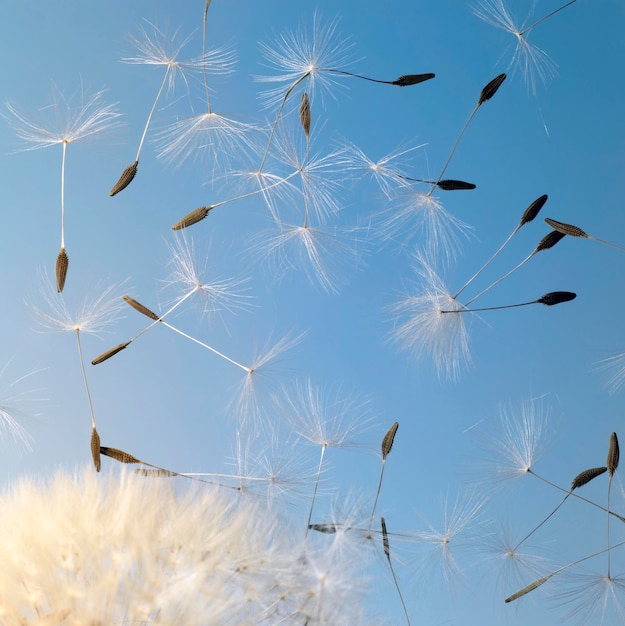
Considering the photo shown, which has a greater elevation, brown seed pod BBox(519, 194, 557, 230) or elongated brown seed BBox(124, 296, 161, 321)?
brown seed pod BBox(519, 194, 557, 230)

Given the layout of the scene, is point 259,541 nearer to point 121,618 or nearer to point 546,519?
point 121,618

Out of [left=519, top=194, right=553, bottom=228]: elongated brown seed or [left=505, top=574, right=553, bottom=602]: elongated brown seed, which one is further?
[left=519, top=194, right=553, bottom=228]: elongated brown seed

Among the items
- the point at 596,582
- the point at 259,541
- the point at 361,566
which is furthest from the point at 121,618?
the point at 596,582

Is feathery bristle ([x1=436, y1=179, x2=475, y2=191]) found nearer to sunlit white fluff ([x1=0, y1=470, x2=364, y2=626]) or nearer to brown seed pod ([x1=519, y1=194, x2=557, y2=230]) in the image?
brown seed pod ([x1=519, y1=194, x2=557, y2=230])

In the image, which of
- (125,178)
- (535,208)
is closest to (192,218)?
(125,178)

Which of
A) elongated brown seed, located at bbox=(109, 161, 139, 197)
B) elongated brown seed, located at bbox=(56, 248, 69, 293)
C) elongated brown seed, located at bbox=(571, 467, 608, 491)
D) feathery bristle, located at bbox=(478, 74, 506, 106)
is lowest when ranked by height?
elongated brown seed, located at bbox=(571, 467, 608, 491)

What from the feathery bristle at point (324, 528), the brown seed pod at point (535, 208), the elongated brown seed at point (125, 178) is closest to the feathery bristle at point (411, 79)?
the brown seed pod at point (535, 208)

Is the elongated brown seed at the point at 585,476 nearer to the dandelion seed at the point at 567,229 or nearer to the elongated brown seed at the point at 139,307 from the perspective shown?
the dandelion seed at the point at 567,229

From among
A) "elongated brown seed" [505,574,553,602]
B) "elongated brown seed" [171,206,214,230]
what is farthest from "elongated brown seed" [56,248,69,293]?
"elongated brown seed" [505,574,553,602]
